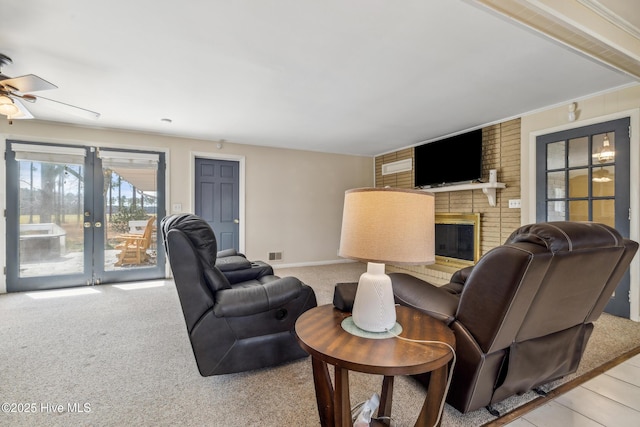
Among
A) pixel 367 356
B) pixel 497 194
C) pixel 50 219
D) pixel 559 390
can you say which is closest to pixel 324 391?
pixel 367 356

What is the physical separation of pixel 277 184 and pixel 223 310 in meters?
3.95

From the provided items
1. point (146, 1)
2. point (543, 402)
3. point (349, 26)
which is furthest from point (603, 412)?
point (146, 1)

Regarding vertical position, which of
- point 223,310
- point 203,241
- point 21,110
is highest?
point 21,110

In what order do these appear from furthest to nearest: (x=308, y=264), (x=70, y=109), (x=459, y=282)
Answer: (x=308, y=264), (x=70, y=109), (x=459, y=282)

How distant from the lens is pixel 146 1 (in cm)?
177

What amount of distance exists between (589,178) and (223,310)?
13.0ft

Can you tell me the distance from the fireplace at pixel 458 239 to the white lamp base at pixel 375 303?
3.64 metres

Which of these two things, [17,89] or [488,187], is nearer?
[17,89]

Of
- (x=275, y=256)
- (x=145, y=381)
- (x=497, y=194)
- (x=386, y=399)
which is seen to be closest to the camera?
(x=386, y=399)

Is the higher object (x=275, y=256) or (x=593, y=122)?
(x=593, y=122)

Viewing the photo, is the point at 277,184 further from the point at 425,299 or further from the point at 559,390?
the point at 559,390

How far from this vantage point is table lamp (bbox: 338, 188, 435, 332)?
1.10 m

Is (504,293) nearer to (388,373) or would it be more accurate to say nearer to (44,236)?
(388,373)

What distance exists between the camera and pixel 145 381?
1896 millimetres
